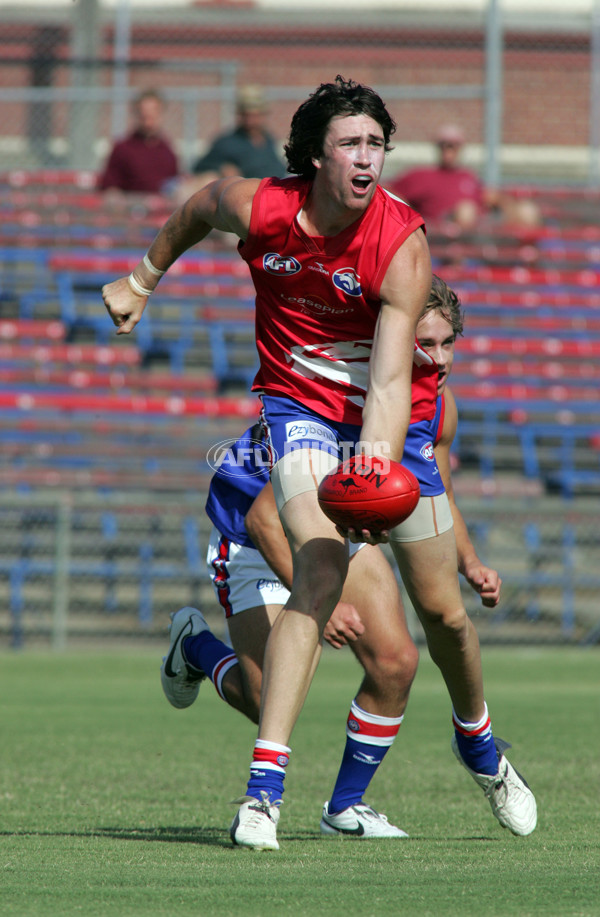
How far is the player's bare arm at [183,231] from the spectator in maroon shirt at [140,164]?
10605 millimetres

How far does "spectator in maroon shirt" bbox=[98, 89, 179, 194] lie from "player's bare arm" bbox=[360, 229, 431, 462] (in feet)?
37.0

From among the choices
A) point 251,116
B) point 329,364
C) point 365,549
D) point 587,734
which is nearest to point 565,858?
point 365,549

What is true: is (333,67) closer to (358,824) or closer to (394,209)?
(394,209)

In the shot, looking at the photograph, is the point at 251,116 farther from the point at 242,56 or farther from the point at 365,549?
the point at 365,549

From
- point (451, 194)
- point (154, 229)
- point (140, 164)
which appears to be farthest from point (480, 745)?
point (140, 164)

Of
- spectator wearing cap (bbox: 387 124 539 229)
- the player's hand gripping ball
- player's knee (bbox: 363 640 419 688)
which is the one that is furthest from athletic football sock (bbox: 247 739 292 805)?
spectator wearing cap (bbox: 387 124 539 229)

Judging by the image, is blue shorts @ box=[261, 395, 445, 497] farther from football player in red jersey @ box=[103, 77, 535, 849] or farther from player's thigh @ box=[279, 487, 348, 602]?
player's thigh @ box=[279, 487, 348, 602]

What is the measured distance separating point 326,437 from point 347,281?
0.46 metres

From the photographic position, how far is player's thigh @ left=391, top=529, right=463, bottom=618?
4.04 metres

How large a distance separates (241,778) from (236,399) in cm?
838

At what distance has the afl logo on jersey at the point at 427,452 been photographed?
4160 mm

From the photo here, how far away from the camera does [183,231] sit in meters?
4.30

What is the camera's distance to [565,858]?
11.7 feet

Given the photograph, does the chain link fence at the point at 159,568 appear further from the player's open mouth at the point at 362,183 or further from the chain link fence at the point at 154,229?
the player's open mouth at the point at 362,183
